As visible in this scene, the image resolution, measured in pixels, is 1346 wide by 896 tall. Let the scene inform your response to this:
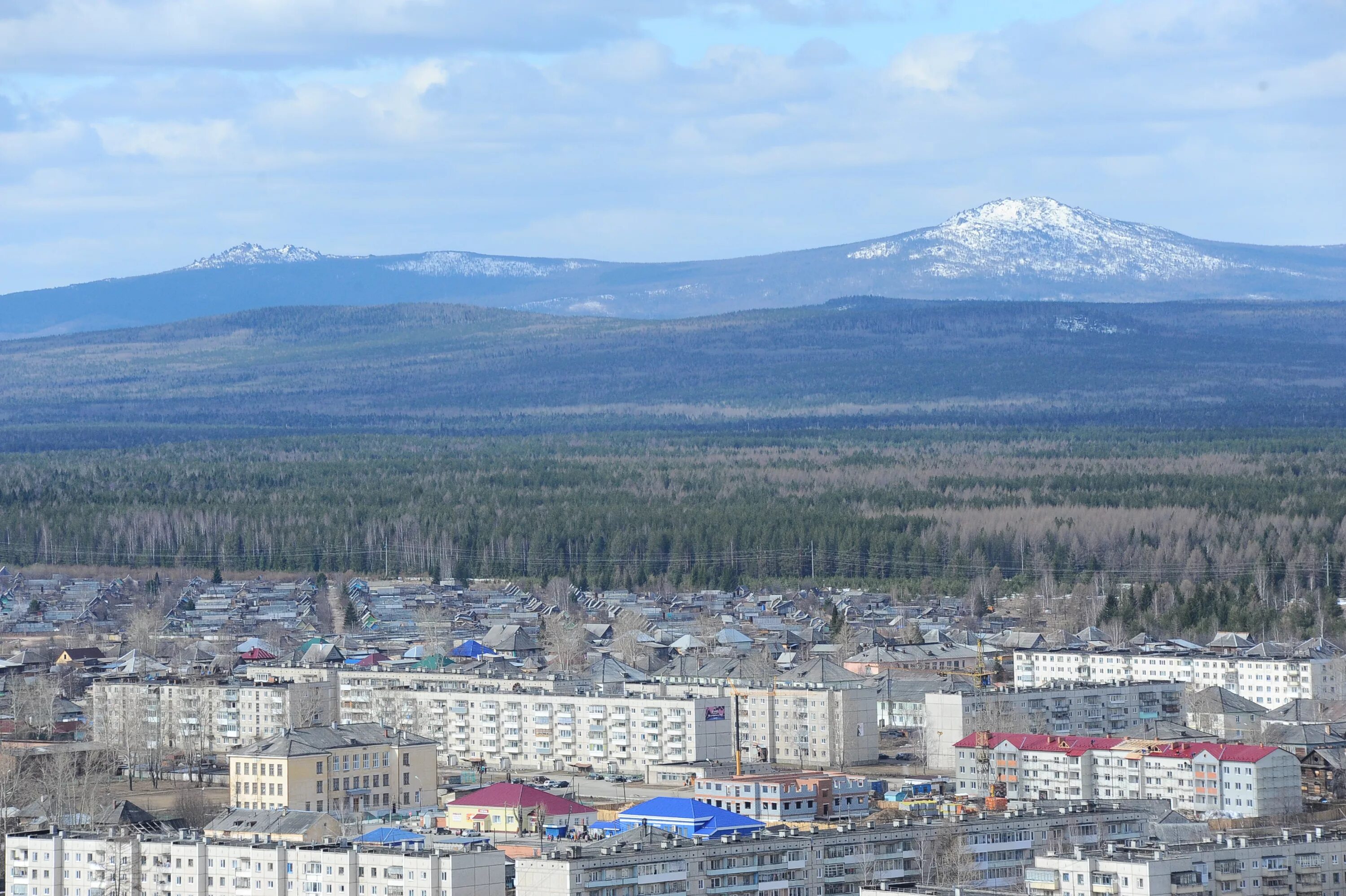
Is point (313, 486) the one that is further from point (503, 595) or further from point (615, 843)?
point (615, 843)

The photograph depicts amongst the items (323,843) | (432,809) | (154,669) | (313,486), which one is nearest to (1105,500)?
(313,486)

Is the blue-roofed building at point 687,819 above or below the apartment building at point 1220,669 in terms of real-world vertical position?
above

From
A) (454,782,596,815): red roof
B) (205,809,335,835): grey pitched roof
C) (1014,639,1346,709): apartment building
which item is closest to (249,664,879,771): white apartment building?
(1014,639,1346,709): apartment building

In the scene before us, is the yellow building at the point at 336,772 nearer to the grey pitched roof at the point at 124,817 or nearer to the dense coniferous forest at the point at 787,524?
the grey pitched roof at the point at 124,817

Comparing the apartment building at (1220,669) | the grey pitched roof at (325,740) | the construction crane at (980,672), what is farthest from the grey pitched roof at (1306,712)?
the grey pitched roof at (325,740)

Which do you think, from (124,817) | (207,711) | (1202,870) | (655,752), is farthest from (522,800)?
(207,711)

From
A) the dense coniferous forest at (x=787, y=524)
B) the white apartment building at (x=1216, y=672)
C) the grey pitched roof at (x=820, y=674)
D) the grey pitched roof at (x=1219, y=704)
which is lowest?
the dense coniferous forest at (x=787, y=524)

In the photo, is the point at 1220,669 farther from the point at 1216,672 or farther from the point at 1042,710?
the point at 1042,710
